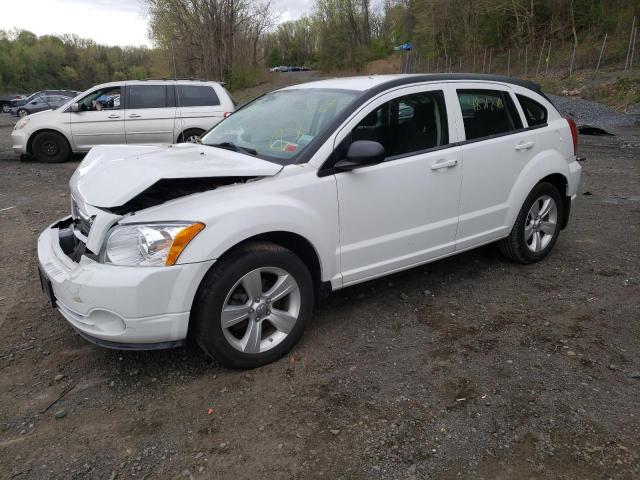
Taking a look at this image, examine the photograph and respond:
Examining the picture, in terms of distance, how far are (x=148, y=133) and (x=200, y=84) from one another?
154 centimetres

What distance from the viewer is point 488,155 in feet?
13.8

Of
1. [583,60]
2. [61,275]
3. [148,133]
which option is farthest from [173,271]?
[583,60]

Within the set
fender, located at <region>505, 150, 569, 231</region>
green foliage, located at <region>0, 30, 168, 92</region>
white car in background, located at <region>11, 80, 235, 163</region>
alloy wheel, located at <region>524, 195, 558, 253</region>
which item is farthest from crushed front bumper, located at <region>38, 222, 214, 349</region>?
green foliage, located at <region>0, 30, 168, 92</region>

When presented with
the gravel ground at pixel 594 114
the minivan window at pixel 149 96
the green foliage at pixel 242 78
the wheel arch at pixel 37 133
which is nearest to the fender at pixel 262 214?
the minivan window at pixel 149 96

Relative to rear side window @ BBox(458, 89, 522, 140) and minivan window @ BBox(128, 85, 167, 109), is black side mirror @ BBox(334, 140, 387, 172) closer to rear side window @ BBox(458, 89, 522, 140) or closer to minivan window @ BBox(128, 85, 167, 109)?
rear side window @ BBox(458, 89, 522, 140)

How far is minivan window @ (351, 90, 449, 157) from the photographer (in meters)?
3.66

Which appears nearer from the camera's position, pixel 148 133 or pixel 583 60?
pixel 148 133

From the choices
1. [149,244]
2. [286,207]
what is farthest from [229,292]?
[286,207]

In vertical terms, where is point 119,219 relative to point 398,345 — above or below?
above

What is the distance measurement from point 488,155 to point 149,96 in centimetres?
887

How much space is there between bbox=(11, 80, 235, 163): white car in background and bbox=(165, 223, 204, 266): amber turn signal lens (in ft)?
28.3

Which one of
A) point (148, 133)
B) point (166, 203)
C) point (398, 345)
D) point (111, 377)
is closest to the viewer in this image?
point (166, 203)

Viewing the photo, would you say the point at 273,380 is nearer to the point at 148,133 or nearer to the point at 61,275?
the point at 61,275

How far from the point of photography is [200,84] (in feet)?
37.2
